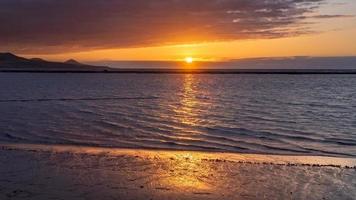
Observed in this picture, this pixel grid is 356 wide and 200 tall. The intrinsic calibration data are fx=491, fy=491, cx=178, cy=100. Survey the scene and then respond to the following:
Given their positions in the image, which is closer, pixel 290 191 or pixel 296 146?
pixel 290 191

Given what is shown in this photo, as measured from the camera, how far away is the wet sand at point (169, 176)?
37.5ft

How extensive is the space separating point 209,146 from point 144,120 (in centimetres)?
1114

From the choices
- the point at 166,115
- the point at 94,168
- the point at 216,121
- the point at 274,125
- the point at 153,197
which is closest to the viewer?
the point at 153,197

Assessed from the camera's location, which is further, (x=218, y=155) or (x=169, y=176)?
(x=218, y=155)

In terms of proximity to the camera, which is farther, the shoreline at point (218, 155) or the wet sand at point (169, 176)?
the shoreline at point (218, 155)

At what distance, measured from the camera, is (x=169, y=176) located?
13.3 m

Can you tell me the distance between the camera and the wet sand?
37.5 ft

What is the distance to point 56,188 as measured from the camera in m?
11.8

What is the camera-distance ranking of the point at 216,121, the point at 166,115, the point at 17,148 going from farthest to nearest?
the point at 166,115, the point at 216,121, the point at 17,148

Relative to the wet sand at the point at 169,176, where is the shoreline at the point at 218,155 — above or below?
below

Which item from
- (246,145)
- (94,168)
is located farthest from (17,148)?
(246,145)

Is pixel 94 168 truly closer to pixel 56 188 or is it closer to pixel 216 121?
pixel 56 188

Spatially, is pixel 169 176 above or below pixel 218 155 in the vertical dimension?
above

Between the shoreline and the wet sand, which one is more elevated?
the wet sand
